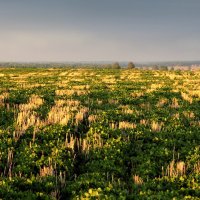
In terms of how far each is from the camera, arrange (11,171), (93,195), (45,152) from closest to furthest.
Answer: (93,195) < (11,171) < (45,152)

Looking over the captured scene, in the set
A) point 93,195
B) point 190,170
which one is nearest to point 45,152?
point 93,195

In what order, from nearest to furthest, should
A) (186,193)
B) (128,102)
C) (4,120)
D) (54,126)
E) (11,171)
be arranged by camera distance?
(186,193) < (11,171) < (54,126) < (4,120) < (128,102)

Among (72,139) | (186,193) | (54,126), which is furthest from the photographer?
(54,126)

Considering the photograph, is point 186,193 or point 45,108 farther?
point 45,108

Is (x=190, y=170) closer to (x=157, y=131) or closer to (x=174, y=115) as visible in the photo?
(x=157, y=131)

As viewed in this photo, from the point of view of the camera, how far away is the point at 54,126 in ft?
52.4

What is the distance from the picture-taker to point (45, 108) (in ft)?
67.9

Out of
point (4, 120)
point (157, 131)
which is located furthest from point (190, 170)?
point (4, 120)

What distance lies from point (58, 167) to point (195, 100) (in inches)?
631

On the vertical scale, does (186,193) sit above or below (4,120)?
below

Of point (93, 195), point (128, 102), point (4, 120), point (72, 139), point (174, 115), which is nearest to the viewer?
point (93, 195)

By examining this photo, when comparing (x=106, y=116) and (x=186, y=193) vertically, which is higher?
(x=106, y=116)

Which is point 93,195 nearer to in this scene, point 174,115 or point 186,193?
point 186,193

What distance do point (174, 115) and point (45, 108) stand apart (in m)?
7.36
